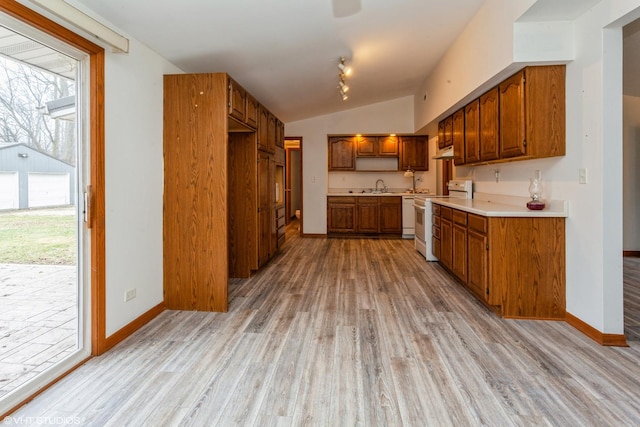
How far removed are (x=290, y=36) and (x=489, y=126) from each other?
215 centimetres

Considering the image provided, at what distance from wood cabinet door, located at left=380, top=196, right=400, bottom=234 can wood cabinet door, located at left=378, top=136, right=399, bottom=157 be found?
96 cm

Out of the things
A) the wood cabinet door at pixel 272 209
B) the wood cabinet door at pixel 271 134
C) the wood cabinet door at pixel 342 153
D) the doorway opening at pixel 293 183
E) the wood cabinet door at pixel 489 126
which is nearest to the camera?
the wood cabinet door at pixel 489 126

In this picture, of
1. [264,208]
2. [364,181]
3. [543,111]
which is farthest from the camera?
[364,181]

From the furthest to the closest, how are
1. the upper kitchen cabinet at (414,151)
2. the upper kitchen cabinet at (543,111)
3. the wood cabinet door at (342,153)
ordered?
the wood cabinet door at (342,153)
the upper kitchen cabinet at (414,151)
the upper kitchen cabinet at (543,111)

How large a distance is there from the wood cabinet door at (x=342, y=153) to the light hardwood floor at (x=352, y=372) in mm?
4498

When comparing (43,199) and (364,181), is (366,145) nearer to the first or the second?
(364,181)

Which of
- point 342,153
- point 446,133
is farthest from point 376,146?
point 446,133

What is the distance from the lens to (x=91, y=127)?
2.22 m

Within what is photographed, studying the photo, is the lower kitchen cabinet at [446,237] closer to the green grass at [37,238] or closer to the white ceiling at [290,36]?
the white ceiling at [290,36]

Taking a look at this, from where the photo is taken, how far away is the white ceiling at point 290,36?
245 centimetres

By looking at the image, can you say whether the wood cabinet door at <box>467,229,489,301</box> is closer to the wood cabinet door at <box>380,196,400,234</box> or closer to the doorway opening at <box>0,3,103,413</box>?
the doorway opening at <box>0,3,103,413</box>

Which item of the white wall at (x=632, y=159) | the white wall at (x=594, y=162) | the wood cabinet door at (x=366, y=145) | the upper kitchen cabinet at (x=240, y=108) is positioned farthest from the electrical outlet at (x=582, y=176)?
the wood cabinet door at (x=366, y=145)

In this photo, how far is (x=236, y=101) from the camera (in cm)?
328

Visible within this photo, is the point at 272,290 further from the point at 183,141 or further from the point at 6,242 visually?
the point at 6,242
